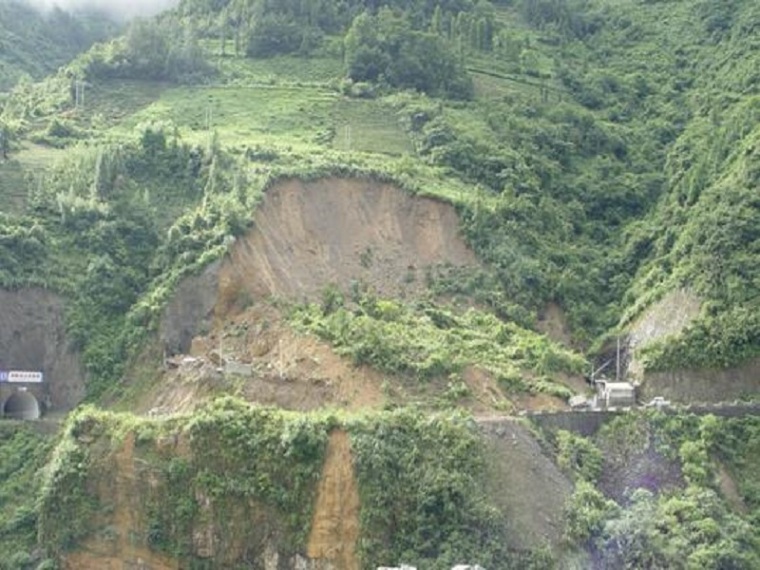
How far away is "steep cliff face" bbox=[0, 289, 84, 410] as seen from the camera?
5809 centimetres

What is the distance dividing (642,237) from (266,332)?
18.2m

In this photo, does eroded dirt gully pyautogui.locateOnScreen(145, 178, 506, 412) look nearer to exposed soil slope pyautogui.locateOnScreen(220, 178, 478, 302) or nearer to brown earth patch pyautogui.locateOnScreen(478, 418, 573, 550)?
exposed soil slope pyautogui.locateOnScreen(220, 178, 478, 302)

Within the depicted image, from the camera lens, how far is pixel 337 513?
4731 centimetres

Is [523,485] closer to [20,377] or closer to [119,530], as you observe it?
[119,530]

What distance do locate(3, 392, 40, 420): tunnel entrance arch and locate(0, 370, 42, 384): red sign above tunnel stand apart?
1.88ft

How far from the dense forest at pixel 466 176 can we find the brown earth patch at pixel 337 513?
0.78 metres

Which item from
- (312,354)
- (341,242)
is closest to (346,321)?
(312,354)

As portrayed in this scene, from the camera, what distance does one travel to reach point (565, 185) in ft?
229

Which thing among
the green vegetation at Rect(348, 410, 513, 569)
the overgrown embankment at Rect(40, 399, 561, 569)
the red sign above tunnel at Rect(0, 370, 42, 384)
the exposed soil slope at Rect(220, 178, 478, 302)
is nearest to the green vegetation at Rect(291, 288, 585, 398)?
the exposed soil slope at Rect(220, 178, 478, 302)

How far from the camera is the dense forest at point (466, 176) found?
51750mm

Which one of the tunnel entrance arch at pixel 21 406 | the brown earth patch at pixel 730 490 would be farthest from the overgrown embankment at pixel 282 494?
the tunnel entrance arch at pixel 21 406

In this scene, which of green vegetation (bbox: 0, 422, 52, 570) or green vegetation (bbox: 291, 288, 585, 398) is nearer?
green vegetation (bbox: 0, 422, 52, 570)

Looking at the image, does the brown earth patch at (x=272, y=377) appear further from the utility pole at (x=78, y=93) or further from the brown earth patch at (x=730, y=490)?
the utility pole at (x=78, y=93)

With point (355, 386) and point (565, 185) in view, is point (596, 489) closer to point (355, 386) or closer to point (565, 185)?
point (355, 386)
